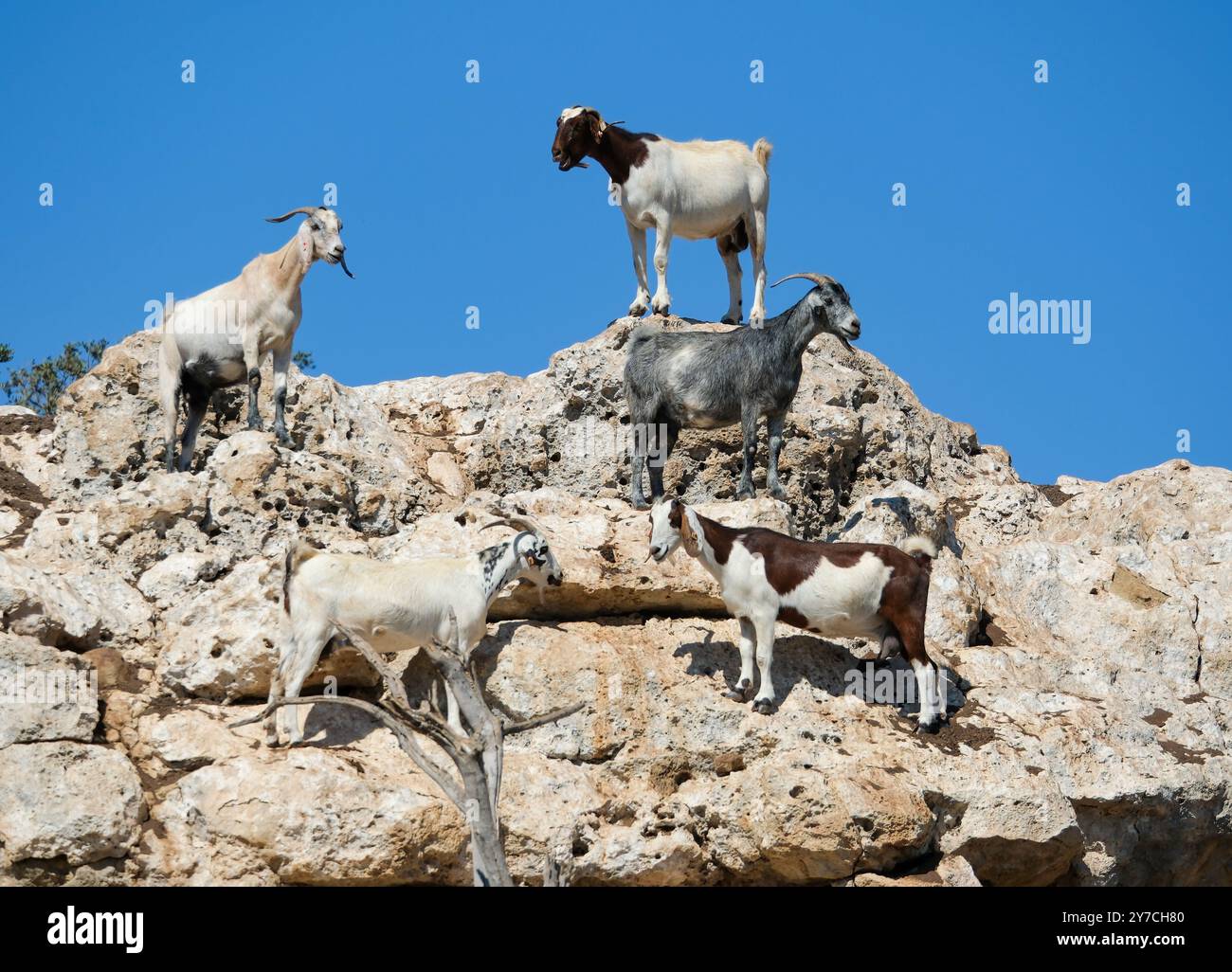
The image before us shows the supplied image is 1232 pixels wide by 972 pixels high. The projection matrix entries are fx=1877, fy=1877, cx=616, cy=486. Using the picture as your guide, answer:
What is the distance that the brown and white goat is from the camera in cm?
1581

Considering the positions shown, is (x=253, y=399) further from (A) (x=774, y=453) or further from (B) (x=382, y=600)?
(A) (x=774, y=453)

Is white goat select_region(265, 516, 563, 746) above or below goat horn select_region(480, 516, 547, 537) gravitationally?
below

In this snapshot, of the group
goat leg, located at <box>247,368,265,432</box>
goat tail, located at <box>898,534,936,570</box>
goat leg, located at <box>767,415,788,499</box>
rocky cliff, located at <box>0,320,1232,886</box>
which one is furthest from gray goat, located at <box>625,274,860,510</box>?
goat leg, located at <box>247,368,265,432</box>

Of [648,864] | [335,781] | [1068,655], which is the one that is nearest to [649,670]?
[648,864]

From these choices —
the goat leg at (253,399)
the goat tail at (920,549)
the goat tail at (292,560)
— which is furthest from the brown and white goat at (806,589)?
the goat leg at (253,399)

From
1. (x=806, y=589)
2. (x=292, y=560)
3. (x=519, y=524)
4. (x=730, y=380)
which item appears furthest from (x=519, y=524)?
(x=730, y=380)

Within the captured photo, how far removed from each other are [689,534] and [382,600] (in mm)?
2683

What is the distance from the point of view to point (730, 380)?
1850 centimetres

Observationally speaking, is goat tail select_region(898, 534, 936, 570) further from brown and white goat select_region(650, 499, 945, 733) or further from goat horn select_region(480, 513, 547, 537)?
goat horn select_region(480, 513, 547, 537)

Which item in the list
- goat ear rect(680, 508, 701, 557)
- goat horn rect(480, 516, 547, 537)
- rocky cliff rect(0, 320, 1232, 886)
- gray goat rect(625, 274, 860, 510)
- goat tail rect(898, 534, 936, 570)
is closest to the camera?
rocky cliff rect(0, 320, 1232, 886)

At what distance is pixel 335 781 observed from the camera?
1449cm

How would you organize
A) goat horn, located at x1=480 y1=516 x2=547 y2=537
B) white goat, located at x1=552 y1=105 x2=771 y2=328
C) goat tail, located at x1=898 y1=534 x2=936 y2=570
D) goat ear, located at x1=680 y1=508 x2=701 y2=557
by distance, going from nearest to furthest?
goat ear, located at x1=680 y1=508 x2=701 y2=557
goat tail, located at x1=898 y1=534 x2=936 y2=570
goat horn, located at x1=480 y1=516 x2=547 y2=537
white goat, located at x1=552 y1=105 x2=771 y2=328

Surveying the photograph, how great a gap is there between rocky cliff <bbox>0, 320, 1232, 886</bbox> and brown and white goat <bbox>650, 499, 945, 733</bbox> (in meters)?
0.45

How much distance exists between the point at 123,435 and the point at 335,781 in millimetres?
6539
